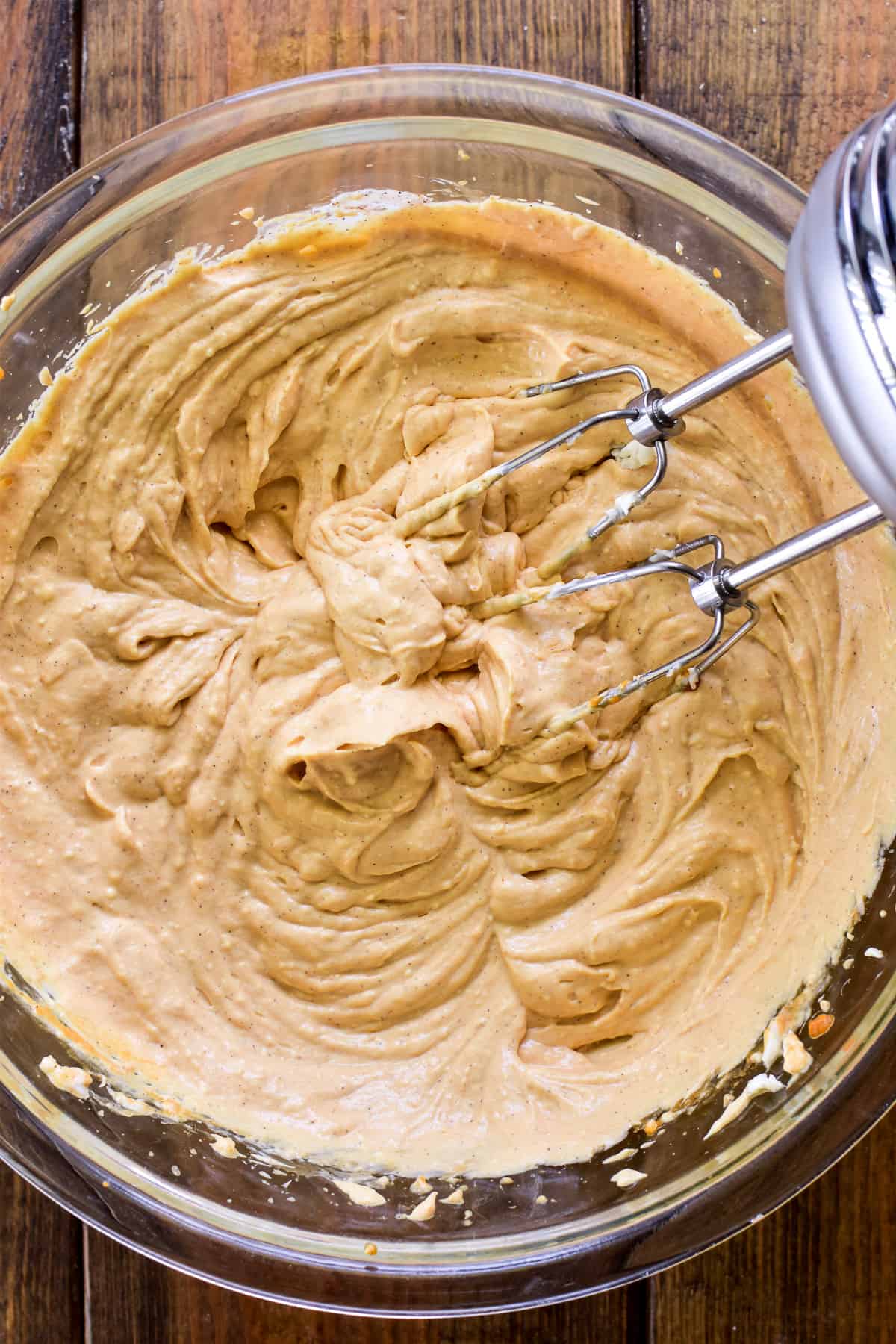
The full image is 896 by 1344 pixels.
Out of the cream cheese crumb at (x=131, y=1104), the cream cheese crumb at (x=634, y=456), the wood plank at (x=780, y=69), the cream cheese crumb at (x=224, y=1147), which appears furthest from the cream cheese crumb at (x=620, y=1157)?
the wood plank at (x=780, y=69)

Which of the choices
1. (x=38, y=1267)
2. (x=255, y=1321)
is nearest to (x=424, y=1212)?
(x=255, y=1321)

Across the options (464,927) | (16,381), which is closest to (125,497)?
(16,381)

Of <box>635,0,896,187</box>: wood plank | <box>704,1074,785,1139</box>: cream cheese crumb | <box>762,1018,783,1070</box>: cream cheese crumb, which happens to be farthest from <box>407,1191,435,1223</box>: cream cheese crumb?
<box>635,0,896,187</box>: wood plank

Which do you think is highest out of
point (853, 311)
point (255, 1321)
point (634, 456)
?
point (634, 456)

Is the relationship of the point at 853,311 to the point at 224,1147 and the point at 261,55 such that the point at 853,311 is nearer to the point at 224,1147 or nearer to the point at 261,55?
the point at 261,55

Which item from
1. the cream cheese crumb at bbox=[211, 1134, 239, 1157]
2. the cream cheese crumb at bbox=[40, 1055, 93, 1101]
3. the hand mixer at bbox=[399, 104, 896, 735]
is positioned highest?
the hand mixer at bbox=[399, 104, 896, 735]

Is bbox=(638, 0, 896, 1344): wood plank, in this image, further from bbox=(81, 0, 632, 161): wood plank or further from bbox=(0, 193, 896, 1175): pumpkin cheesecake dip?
bbox=(0, 193, 896, 1175): pumpkin cheesecake dip

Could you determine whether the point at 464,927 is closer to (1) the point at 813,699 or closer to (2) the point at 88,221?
(1) the point at 813,699
